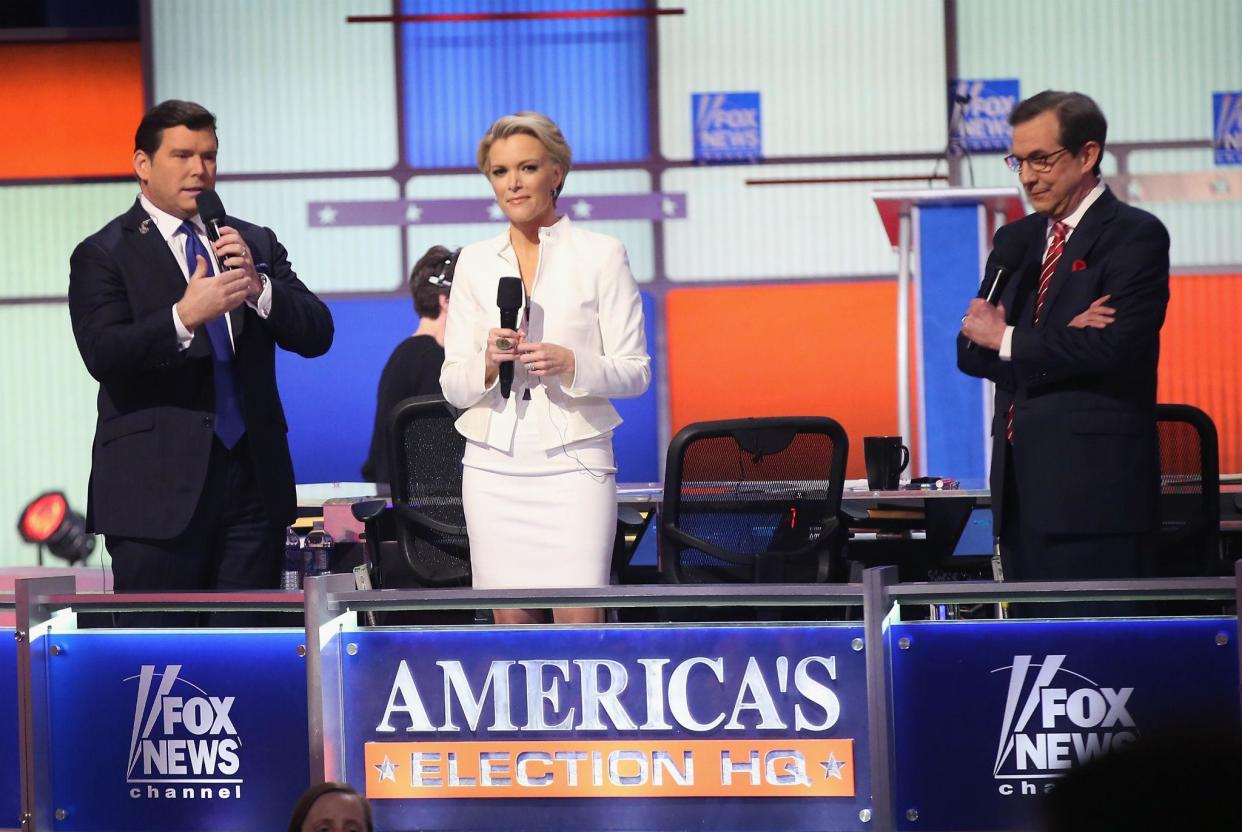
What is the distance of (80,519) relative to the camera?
8773 mm

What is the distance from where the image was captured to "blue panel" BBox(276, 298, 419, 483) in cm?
856

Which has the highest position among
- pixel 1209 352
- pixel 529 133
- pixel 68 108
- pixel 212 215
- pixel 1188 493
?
pixel 68 108

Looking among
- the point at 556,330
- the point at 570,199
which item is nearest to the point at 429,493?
the point at 556,330

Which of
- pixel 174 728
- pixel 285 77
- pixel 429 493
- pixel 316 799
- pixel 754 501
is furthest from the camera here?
pixel 285 77

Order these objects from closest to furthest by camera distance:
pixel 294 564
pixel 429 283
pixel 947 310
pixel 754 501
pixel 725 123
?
1. pixel 754 501
2. pixel 294 564
3. pixel 429 283
4. pixel 947 310
5. pixel 725 123

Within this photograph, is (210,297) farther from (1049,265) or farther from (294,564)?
(294,564)

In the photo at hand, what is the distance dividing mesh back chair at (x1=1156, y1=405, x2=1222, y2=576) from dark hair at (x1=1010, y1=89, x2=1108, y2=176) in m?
1.00

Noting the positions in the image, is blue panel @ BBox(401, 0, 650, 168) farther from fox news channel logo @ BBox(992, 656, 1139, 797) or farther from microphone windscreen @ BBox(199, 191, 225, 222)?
fox news channel logo @ BBox(992, 656, 1139, 797)

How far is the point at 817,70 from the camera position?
8.53m

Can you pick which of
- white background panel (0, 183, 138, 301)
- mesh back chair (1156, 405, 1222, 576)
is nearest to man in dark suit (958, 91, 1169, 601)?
mesh back chair (1156, 405, 1222, 576)

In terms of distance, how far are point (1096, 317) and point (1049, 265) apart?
7.0 inches

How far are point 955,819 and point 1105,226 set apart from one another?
3.53 ft

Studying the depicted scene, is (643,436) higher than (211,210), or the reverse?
(211,210)

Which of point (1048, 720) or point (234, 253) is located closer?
point (1048, 720)
